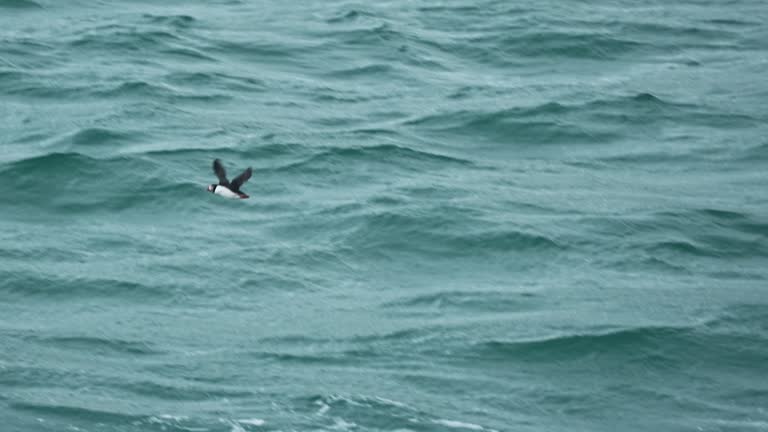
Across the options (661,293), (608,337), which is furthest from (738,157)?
(608,337)

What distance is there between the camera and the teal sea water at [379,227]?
1748 cm

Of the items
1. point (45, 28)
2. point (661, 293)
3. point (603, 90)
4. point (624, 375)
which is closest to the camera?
point (624, 375)

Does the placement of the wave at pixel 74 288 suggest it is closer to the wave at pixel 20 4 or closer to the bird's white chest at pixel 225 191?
the bird's white chest at pixel 225 191

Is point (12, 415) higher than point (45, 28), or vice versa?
point (45, 28)

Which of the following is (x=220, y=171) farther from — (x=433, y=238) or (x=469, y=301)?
(x=433, y=238)

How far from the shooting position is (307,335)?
61.6ft

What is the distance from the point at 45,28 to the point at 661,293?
17221mm

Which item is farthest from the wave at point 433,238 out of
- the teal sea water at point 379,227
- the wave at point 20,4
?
the wave at point 20,4

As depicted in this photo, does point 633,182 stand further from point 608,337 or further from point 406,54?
point 406,54

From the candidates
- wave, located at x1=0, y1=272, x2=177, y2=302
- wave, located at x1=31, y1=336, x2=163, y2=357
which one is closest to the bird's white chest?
wave, located at x1=0, y1=272, x2=177, y2=302

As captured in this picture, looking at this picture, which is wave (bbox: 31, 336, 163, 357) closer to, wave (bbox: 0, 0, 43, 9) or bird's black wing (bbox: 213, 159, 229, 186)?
bird's black wing (bbox: 213, 159, 229, 186)

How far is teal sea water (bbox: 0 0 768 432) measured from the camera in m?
17.5

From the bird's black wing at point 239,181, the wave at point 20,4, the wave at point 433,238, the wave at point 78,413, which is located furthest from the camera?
the wave at point 20,4

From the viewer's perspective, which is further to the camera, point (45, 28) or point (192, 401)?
point (45, 28)
